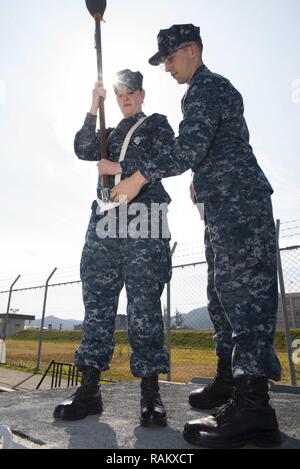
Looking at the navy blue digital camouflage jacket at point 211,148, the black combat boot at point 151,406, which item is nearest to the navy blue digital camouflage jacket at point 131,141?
the navy blue digital camouflage jacket at point 211,148

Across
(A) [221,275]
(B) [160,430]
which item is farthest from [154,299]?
(B) [160,430]

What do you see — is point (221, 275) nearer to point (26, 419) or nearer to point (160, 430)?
point (160, 430)

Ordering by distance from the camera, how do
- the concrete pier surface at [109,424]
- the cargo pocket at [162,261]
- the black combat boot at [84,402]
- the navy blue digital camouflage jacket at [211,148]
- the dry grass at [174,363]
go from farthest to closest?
1. the dry grass at [174,363]
2. the cargo pocket at [162,261]
3. the black combat boot at [84,402]
4. the navy blue digital camouflage jacket at [211,148]
5. the concrete pier surface at [109,424]

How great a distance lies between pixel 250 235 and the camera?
1.78 m

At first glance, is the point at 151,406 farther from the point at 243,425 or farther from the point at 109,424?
the point at 243,425

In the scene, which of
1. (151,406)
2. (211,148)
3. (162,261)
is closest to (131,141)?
(211,148)

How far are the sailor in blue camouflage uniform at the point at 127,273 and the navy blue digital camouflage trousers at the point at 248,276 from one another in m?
0.49

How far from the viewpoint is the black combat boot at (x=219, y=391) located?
7.43 feet

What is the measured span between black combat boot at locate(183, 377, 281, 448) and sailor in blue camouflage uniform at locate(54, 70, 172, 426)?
0.36 m

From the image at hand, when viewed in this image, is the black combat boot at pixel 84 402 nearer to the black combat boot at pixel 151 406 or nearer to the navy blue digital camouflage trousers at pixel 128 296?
the navy blue digital camouflage trousers at pixel 128 296

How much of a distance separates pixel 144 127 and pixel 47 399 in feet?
6.76
